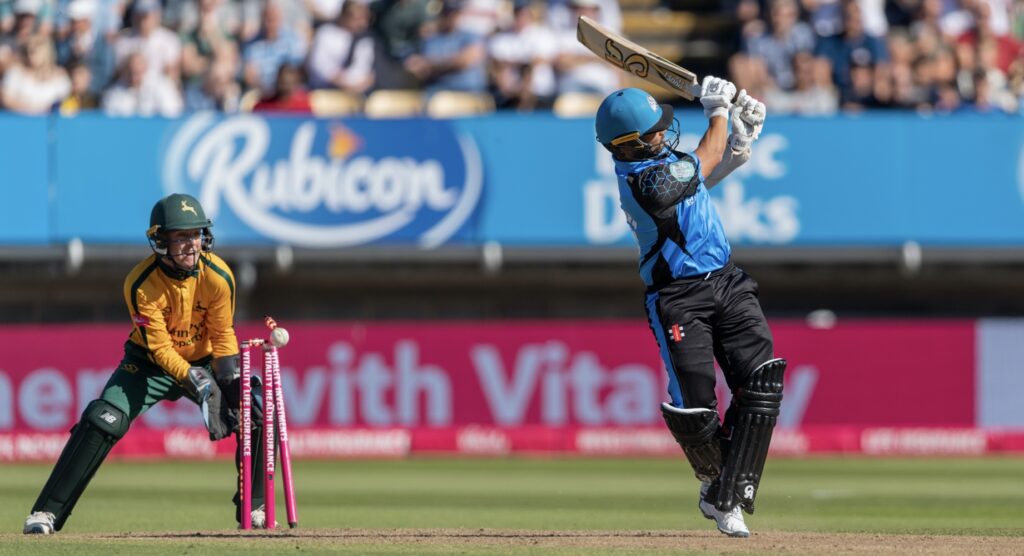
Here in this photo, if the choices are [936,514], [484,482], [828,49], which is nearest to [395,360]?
[484,482]

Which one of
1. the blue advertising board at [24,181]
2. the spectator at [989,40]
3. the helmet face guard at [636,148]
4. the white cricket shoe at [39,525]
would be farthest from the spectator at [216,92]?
the helmet face guard at [636,148]

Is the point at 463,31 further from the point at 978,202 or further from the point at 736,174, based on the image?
the point at 978,202

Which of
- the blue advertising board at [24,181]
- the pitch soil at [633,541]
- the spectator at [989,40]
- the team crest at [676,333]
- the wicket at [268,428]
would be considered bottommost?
the pitch soil at [633,541]

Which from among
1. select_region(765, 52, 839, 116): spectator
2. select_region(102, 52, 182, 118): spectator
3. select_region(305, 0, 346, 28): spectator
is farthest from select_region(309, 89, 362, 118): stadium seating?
select_region(765, 52, 839, 116): spectator

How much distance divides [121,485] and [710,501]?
711 centimetres

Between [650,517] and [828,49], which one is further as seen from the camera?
[828,49]

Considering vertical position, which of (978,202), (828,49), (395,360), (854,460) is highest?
(828,49)

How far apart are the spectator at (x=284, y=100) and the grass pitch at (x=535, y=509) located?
154 inches

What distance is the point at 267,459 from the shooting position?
27.9ft

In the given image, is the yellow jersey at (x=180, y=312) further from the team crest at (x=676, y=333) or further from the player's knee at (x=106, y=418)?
the team crest at (x=676, y=333)

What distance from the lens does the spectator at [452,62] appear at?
19.0m

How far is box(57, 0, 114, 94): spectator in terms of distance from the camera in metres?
18.6

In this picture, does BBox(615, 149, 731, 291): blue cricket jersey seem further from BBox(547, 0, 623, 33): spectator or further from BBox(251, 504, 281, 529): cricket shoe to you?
BBox(547, 0, 623, 33): spectator

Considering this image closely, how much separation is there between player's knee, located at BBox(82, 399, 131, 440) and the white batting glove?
3.23 meters
